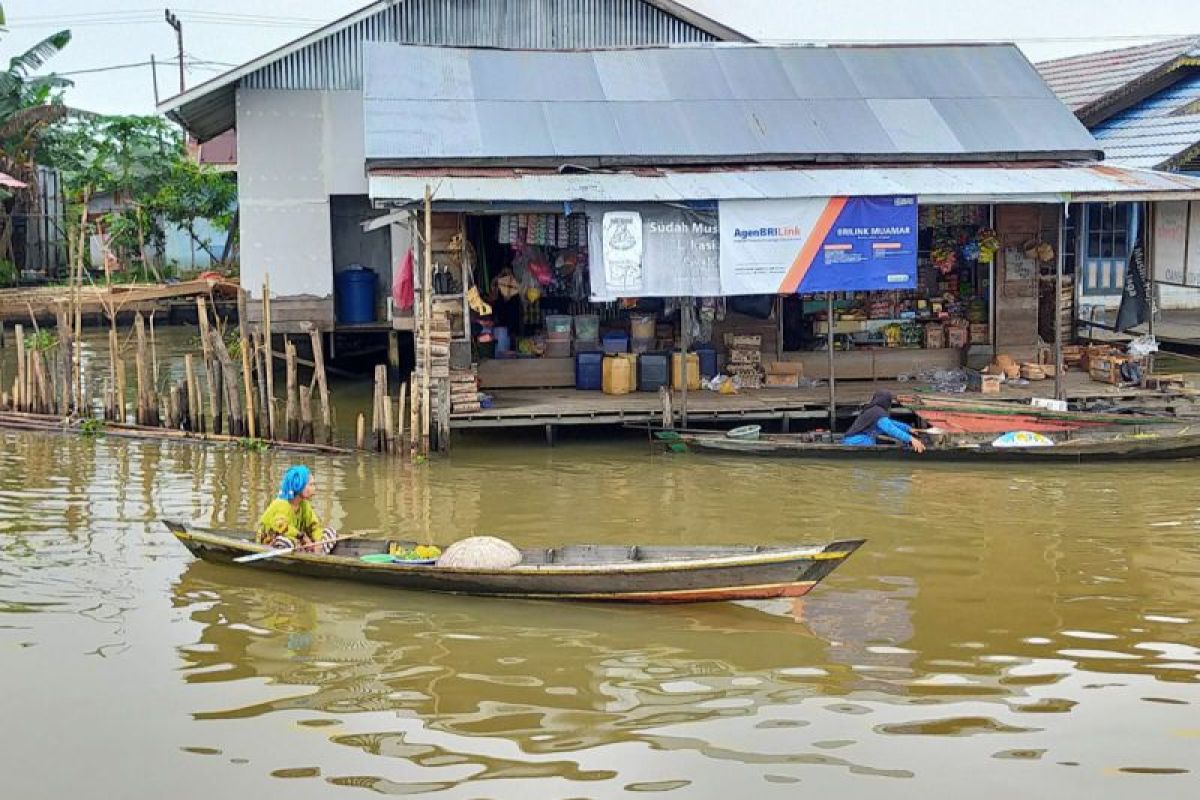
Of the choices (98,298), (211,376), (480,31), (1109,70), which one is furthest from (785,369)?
(98,298)

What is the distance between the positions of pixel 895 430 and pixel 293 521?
7.30 metres

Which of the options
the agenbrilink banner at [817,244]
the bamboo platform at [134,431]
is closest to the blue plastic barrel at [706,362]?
the agenbrilink banner at [817,244]

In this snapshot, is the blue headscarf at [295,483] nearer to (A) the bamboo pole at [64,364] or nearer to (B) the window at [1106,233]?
(A) the bamboo pole at [64,364]

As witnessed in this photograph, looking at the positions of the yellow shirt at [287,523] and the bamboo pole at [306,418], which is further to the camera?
the bamboo pole at [306,418]

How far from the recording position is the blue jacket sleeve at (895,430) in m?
15.4

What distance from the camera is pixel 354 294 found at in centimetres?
2156

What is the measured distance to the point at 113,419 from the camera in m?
17.1

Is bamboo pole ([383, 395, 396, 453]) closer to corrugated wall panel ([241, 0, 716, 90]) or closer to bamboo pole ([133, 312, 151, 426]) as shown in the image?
bamboo pole ([133, 312, 151, 426])

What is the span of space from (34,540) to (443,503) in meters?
3.81

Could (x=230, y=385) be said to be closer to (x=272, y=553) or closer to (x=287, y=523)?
(x=287, y=523)

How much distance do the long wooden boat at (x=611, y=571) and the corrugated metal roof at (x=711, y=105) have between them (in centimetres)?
683

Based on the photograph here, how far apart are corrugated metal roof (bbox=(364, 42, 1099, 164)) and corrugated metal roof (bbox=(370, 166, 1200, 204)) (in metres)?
0.36

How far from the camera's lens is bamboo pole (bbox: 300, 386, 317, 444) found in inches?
637

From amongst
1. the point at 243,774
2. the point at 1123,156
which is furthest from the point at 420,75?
the point at 243,774
